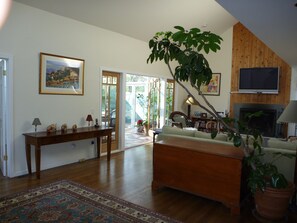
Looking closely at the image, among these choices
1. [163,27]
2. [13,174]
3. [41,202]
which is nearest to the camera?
[41,202]

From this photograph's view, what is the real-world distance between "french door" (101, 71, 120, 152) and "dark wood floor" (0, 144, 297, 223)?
873 mm

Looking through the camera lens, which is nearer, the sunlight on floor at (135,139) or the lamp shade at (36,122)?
the lamp shade at (36,122)

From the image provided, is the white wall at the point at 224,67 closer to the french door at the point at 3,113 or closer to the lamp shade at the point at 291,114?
the lamp shade at the point at 291,114

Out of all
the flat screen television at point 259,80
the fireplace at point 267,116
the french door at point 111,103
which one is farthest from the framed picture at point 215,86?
the french door at point 111,103

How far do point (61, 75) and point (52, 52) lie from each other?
46 cm

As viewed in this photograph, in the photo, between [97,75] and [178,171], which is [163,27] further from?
[178,171]

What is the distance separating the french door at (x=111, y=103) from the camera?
556cm

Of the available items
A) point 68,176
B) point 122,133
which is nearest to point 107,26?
point 122,133

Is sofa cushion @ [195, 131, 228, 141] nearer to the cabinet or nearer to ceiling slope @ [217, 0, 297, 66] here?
ceiling slope @ [217, 0, 297, 66]

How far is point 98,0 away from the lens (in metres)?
4.30

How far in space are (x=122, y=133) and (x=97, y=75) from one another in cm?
165

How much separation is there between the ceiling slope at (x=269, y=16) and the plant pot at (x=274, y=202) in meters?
1.84

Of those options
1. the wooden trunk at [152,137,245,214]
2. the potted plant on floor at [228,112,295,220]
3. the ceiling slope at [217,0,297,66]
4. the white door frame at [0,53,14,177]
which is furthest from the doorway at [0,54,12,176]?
the potted plant on floor at [228,112,295,220]

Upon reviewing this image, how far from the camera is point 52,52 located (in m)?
4.37
